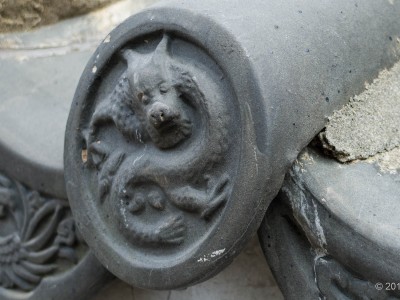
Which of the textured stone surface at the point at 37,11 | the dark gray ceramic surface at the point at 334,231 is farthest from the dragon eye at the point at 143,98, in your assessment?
the textured stone surface at the point at 37,11

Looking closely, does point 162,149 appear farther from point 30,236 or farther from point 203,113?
point 30,236

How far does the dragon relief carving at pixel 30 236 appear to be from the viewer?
116 cm

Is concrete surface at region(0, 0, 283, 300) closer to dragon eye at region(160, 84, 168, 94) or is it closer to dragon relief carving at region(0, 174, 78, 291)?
dragon relief carving at region(0, 174, 78, 291)

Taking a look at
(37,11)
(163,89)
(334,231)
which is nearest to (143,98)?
(163,89)

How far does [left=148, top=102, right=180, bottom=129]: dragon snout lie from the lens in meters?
0.83

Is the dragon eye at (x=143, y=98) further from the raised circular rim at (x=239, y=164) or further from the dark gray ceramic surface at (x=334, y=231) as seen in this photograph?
the dark gray ceramic surface at (x=334, y=231)

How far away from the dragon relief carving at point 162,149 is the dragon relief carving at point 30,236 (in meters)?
0.25

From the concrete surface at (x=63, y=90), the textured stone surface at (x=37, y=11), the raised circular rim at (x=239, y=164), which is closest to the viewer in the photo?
the raised circular rim at (x=239, y=164)

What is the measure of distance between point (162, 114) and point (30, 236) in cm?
48

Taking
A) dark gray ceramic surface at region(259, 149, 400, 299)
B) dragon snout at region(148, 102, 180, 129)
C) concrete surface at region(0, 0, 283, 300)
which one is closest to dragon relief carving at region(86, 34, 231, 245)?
dragon snout at region(148, 102, 180, 129)

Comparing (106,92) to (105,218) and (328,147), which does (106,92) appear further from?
(328,147)

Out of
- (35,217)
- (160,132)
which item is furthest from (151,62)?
(35,217)

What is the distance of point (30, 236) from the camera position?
1191mm

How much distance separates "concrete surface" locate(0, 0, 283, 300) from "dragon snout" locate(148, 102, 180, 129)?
0.31 metres
